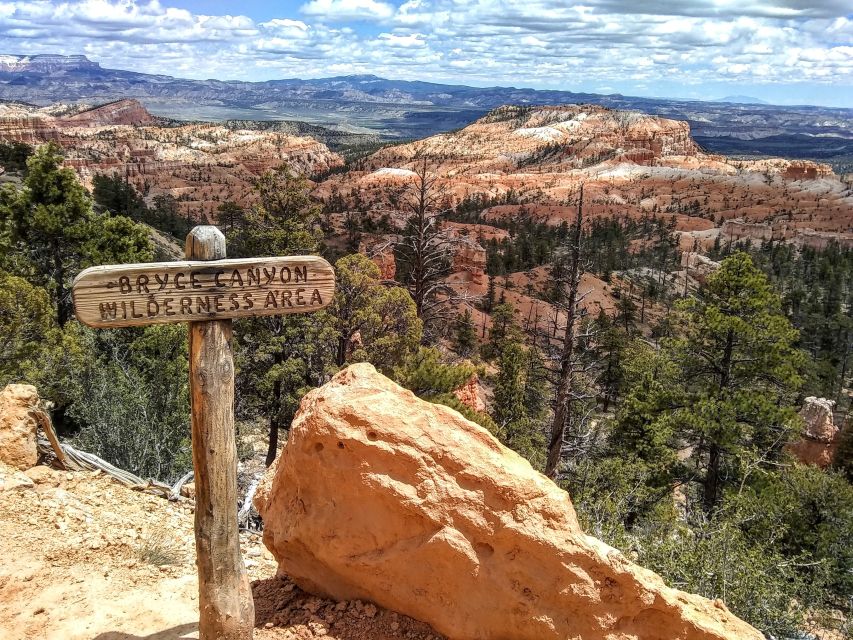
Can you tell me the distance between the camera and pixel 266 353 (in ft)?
46.6

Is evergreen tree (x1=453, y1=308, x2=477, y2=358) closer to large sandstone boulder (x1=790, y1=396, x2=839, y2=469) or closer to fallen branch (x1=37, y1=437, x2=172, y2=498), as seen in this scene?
large sandstone boulder (x1=790, y1=396, x2=839, y2=469)

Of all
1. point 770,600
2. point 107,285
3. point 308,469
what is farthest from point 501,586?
point 770,600

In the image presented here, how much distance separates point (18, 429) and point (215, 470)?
4.26 m

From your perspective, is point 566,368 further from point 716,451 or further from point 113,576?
point 113,576

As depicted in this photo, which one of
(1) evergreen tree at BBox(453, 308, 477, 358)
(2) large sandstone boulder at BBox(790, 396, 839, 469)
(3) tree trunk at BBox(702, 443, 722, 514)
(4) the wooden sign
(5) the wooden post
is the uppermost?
(4) the wooden sign

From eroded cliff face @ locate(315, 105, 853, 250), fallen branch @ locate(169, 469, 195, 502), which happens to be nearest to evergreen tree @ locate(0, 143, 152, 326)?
fallen branch @ locate(169, 469, 195, 502)

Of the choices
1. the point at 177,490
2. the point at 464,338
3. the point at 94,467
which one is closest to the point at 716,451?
the point at 177,490

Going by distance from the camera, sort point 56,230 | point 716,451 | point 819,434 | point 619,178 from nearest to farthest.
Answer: point 716,451, point 56,230, point 819,434, point 619,178

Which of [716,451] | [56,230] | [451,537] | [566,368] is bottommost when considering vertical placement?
[716,451]

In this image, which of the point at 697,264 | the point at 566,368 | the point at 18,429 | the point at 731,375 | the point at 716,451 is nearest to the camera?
the point at 18,429

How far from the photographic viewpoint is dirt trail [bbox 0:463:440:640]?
4.64m

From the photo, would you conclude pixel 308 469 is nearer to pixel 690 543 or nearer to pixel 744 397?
pixel 690 543

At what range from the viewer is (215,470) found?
4.03m

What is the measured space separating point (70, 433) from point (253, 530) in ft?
23.6
